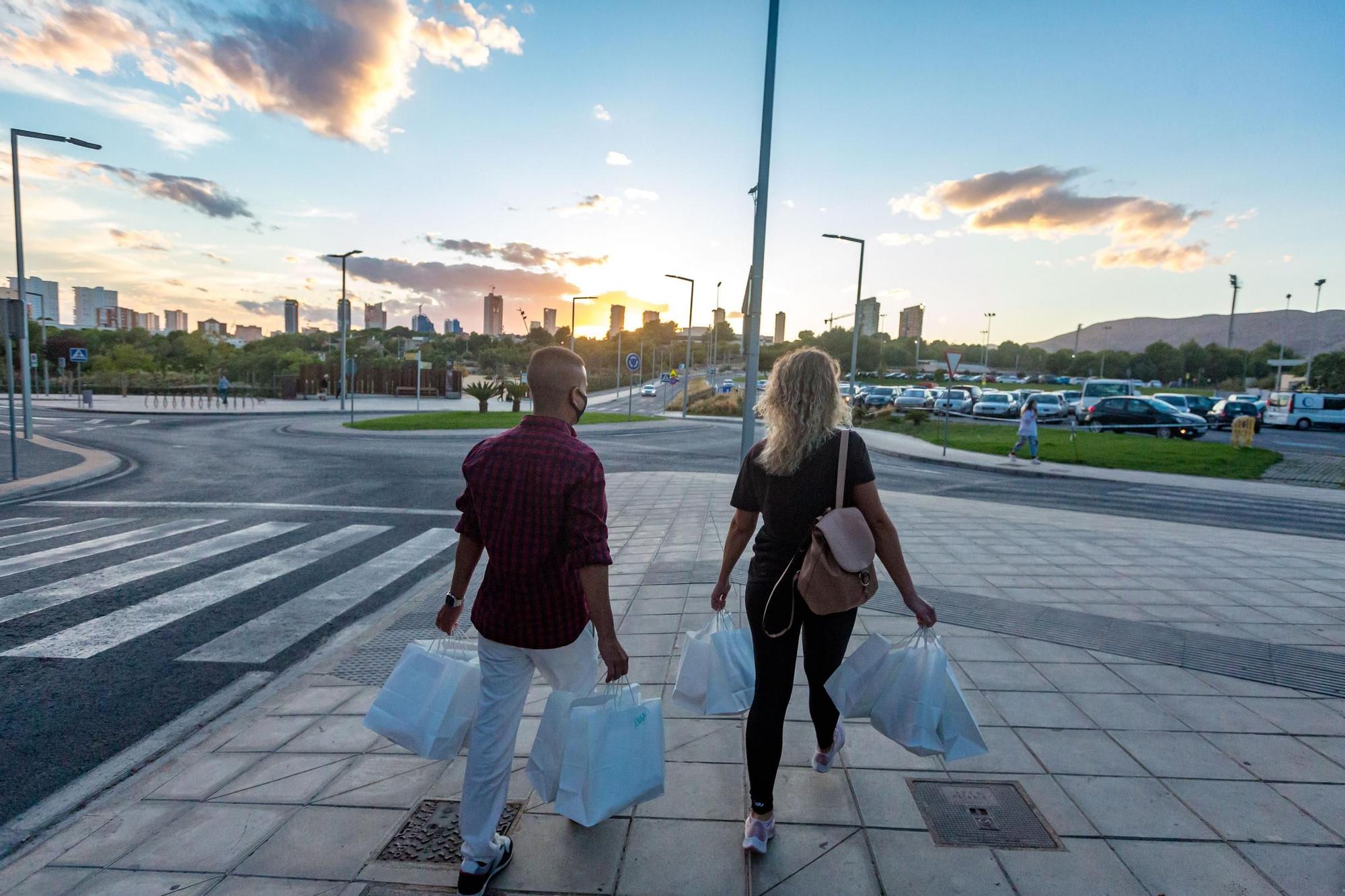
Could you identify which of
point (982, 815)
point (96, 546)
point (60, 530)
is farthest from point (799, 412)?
point (60, 530)

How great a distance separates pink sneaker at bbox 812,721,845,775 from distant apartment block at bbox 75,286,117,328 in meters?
227

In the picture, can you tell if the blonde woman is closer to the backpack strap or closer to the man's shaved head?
the backpack strap

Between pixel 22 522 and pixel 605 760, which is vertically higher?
pixel 605 760

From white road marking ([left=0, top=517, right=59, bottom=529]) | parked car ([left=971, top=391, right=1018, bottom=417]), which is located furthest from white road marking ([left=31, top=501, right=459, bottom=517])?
parked car ([left=971, top=391, right=1018, bottom=417])

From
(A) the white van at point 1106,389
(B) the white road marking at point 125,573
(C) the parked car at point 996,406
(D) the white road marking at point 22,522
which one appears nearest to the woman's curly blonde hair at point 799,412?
→ (B) the white road marking at point 125,573

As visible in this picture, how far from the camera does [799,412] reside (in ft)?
8.73

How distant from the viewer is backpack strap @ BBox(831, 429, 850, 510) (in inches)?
103

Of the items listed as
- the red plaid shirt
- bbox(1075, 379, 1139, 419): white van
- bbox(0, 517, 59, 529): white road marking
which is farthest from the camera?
bbox(1075, 379, 1139, 419): white van

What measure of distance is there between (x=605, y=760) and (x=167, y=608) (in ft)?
16.6

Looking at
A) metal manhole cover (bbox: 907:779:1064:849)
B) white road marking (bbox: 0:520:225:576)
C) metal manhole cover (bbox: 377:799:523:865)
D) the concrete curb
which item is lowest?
the concrete curb

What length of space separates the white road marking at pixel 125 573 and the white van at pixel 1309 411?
44.7 meters

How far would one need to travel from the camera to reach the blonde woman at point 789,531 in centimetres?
265

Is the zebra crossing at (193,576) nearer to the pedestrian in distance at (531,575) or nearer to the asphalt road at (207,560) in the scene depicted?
the asphalt road at (207,560)

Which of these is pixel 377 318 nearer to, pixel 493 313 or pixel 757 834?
pixel 493 313
